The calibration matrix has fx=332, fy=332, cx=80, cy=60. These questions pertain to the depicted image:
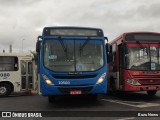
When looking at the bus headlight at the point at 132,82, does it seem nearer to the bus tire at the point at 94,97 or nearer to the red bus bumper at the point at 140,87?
the red bus bumper at the point at 140,87

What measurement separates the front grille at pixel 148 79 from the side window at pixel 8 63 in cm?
850

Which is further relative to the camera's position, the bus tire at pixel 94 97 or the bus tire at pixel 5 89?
the bus tire at pixel 5 89

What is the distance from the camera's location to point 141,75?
48.2ft

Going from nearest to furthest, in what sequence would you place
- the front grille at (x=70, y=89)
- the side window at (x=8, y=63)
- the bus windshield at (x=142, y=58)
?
the front grille at (x=70, y=89), the bus windshield at (x=142, y=58), the side window at (x=8, y=63)

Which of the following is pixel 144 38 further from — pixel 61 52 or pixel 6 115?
pixel 6 115

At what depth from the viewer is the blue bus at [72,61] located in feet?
40.8

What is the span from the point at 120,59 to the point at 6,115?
6.56m

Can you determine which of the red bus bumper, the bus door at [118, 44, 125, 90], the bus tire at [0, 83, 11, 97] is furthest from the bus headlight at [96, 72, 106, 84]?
the bus tire at [0, 83, 11, 97]

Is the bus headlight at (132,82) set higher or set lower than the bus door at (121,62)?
lower

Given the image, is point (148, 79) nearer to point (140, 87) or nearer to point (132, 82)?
point (140, 87)

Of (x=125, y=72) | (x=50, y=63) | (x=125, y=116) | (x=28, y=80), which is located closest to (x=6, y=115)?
(x=50, y=63)

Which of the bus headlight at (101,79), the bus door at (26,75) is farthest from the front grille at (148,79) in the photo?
the bus door at (26,75)

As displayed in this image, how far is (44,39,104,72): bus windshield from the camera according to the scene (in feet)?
41.4

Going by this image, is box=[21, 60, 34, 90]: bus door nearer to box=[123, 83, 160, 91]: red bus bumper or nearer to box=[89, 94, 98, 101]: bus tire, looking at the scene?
box=[89, 94, 98, 101]: bus tire
